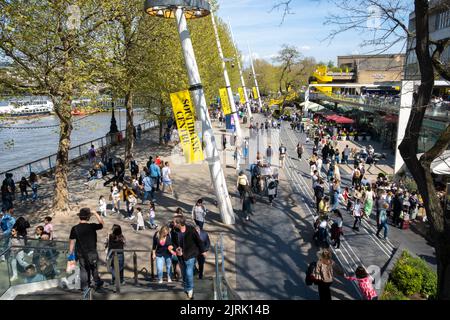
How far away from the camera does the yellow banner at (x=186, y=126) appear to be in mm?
14391

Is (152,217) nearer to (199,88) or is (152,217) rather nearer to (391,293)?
(199,88)

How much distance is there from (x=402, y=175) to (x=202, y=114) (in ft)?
42.1

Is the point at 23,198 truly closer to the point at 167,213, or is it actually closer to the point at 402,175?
the point at 167,213

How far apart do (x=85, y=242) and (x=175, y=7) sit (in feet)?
30.5

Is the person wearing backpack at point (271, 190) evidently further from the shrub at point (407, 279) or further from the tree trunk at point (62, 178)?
the tree trunk at point (62, 178)

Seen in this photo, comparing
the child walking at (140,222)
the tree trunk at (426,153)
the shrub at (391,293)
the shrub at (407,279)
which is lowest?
the shrub at (391,293)

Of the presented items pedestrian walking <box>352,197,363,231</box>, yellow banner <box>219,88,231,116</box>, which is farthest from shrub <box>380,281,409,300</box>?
yellow banner <box>219,88,231,116</box>

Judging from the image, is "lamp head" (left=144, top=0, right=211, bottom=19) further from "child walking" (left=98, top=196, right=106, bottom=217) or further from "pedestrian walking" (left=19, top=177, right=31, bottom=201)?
"pedestrian walking" (left=19, top=177, right=31, bottom=201)

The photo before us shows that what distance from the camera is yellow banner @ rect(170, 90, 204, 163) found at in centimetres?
1439

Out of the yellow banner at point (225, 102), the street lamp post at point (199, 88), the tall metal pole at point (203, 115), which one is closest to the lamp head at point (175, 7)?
the street lamp post at point (199, 88)

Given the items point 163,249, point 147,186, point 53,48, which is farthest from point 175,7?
point 163,249

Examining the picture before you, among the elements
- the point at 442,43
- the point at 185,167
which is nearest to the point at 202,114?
the point at 442,43

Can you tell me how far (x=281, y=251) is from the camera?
11469mm

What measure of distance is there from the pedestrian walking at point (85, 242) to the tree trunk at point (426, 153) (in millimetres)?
5273
